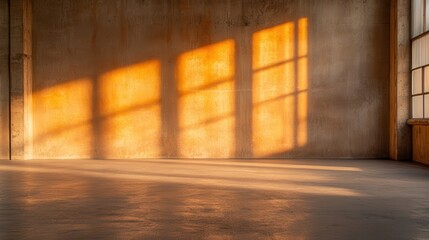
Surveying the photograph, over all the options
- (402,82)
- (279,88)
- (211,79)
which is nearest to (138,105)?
(211,79)

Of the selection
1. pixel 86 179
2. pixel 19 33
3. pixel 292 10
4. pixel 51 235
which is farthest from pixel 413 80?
pixel 51 235

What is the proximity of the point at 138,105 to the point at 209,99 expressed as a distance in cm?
258

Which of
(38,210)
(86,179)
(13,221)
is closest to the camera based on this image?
(13,221)

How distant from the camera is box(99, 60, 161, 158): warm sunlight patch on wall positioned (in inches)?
774

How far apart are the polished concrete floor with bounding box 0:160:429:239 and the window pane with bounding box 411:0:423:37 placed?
16.6 ft

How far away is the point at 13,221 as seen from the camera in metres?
7.16

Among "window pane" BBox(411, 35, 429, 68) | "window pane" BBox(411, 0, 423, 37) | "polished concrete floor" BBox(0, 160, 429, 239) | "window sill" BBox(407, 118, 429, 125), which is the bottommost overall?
"polished concrete floor" BBox(0, 160, 429, 239)

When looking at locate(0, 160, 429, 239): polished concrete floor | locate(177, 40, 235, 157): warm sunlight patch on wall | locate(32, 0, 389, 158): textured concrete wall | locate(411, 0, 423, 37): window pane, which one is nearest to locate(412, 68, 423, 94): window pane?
locate(411, 0, 423, 37): window pane

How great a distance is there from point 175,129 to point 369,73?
7.25m

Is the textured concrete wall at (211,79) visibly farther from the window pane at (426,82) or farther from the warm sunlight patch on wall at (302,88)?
the window pane at (426,82)

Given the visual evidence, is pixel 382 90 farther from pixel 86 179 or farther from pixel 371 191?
pixel 86 179

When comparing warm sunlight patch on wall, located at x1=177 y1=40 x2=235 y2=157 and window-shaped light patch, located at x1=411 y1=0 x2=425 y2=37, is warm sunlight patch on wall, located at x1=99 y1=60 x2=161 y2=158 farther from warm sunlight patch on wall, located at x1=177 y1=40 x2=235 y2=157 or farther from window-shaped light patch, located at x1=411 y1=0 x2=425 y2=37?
window-shaped light patch, located at x1=411 y1=0 x2=425 y2=37

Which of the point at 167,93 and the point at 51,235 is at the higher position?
the point at 167,93

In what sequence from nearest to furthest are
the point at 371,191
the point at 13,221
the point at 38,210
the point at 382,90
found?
the point at 13,221, the point at 38,210, the point at 371,191, the point at 382,90
